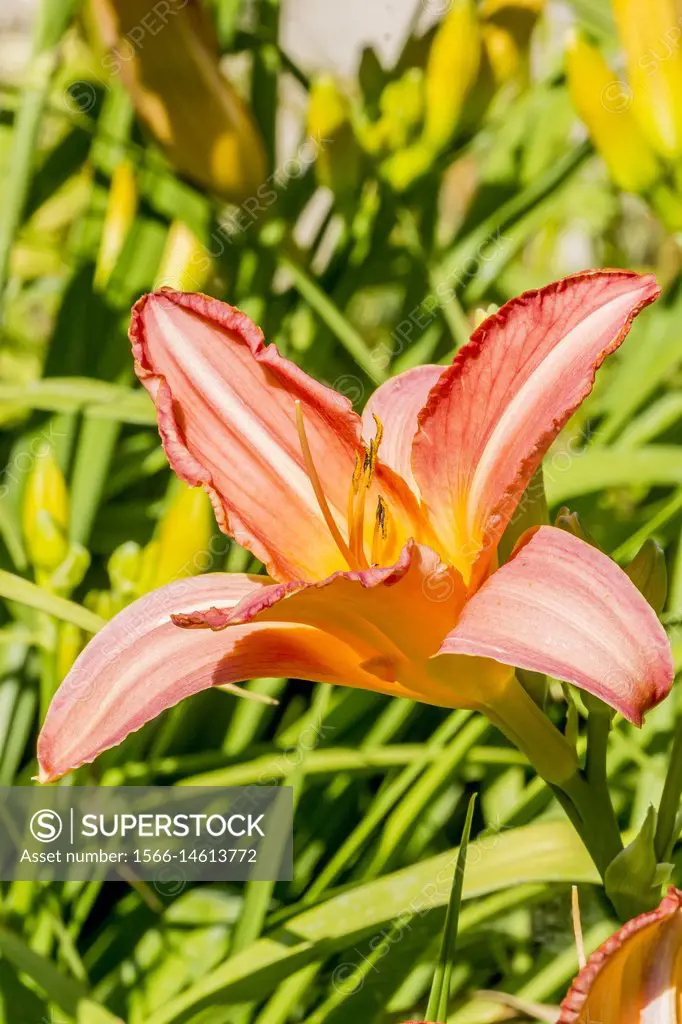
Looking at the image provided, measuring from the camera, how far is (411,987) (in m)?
0.74

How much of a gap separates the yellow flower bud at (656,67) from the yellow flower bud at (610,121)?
21mm

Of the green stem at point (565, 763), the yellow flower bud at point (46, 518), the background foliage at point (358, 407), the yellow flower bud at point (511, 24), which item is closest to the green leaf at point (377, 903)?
the background foliage at point (358, 407)

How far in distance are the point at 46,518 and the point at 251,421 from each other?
1.07 ft

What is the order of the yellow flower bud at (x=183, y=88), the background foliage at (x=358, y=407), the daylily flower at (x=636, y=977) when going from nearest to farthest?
the daylily flower at (x=636, y=977) → the background foliage at (x=358, y=407) → the yellow flower bud at (x=183, y=88)

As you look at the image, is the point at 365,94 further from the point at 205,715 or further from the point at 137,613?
the point at 137,613

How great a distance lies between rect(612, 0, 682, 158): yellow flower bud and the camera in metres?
0.83

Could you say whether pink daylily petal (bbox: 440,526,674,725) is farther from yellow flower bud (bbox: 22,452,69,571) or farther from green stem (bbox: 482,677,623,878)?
yellow flower bud (bbox: 22,452,69,571)

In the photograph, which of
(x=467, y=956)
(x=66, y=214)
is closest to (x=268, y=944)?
(x=467, y=956)

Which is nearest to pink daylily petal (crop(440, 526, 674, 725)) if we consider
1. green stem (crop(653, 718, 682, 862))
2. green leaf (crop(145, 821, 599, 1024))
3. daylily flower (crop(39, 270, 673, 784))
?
daylily flower (crop(39, 270, 673, 784))

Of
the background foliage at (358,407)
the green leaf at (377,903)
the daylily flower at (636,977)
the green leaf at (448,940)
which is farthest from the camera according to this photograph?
the background foliage at (358,407)

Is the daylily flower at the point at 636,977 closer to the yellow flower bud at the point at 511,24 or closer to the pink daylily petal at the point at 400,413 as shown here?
the pink daylily petal at the point at 400,413

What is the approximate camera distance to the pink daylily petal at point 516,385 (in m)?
0.44

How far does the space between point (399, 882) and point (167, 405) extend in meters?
0.31

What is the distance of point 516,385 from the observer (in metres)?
0.47
